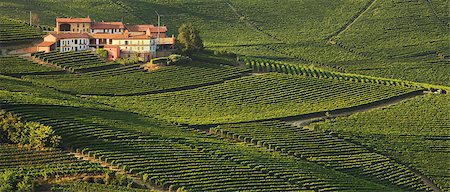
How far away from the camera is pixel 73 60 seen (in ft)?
307

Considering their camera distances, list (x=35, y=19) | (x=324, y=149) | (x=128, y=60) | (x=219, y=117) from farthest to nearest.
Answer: (x=35, y=19) → (x=128, y=60) → (x=219, y=117) → (x=324, y=149)

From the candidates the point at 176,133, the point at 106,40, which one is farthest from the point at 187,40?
the point at 176,133

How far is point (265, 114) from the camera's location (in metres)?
88.4

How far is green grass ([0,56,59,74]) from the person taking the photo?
286 feet

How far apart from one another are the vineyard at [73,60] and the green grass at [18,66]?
174cm

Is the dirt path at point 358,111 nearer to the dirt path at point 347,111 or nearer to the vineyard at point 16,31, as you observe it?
the dirt path at point 347,111

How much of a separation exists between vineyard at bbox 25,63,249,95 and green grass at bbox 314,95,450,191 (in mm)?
16484

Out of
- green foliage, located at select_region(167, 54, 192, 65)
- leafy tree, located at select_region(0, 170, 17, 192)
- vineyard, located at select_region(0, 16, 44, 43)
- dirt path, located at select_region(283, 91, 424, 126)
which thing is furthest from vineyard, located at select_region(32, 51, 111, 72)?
leafy tree, located at select_region(0, 170, 17, 192)

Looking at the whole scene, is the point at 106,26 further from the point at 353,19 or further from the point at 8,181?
the point at 353,19

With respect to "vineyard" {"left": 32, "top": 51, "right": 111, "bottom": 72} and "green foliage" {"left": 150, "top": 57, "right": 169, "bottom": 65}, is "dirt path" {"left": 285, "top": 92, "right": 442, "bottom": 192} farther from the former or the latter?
"vineyard" {"left": 32, "top": 51, "right": 111, "bottom": 72}

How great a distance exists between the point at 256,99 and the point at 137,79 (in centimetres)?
1337

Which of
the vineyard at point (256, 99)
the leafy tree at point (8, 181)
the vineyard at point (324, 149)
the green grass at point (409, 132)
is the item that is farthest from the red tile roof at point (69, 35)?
the leafy tree at point (8, 181)

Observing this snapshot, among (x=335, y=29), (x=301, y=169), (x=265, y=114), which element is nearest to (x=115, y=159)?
(x=301, y=169)

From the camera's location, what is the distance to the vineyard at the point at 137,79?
287 feet
